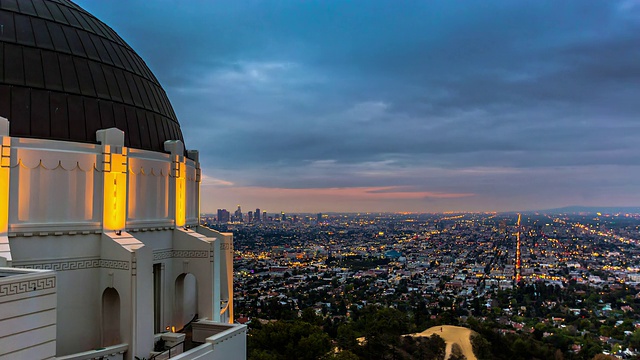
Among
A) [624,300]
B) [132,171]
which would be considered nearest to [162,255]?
[132,171]

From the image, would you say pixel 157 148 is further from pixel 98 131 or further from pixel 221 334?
pixel 221 334

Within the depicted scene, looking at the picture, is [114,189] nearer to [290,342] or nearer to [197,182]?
[197,182]

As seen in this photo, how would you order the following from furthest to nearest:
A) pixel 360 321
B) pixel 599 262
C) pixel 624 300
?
pixel 599 262 < pixel 624 300 < pixel 360 321

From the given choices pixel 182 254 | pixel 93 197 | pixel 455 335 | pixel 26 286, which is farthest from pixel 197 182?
pixel 455 335

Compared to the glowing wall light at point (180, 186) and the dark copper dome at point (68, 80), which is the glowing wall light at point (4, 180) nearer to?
the dark copper dome at point (68, 80)

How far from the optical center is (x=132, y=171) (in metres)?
10.2

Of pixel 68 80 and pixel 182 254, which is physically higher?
pixel 68 80

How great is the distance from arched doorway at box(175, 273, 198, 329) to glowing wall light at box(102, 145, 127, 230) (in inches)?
103

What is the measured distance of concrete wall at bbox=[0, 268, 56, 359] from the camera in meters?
5.62

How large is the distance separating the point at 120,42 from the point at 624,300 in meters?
93.9

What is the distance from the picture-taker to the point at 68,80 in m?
9.92

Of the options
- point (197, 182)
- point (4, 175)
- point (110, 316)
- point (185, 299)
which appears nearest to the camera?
point (4, 175)

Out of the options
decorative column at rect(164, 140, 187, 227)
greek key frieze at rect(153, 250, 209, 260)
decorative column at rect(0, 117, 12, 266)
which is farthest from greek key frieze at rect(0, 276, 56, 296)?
decorative column at rect(164, 140, 187, 227)

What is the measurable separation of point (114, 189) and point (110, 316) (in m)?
2.70
